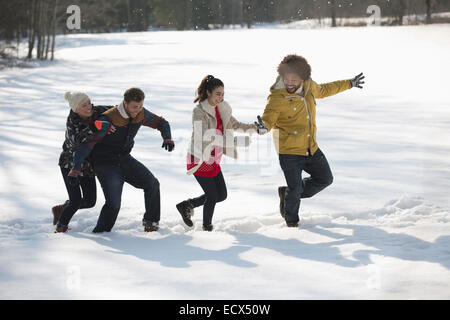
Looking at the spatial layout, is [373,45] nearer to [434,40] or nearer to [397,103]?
[434,40]

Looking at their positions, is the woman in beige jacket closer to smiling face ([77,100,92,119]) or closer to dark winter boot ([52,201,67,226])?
smiling face ([77,100,92,119])

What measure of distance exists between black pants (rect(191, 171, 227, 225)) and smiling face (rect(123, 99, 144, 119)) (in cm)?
72

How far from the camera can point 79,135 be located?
14.1 ft

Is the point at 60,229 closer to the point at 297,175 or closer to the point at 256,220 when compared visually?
the point at 256,220

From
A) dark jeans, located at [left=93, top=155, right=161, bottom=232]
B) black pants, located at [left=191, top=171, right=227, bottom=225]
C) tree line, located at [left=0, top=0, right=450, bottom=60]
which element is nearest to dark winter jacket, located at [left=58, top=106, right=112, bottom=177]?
dark jeans, located at [left=93, top=155, right=161, bottom=232]

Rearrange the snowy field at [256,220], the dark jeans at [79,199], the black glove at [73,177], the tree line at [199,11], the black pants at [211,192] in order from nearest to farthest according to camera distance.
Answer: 1. the snowy field at [256,220]
2. the black glove at [73,177]
3. the black pants at [211,192]
4. the dark jeans at [79,199]
5. the tree line at [199,11]

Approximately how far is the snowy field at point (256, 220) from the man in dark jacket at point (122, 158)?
27 cm

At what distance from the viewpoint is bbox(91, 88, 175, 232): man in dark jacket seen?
14.0ft

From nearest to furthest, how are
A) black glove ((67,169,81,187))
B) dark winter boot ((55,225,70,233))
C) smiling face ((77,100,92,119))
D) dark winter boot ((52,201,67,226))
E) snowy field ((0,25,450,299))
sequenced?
1. snowy field ((0,25,450,299))
2. black glove ((67,169,81,187))
3. smiling face ((77,100,92,119))
4. dark winter boot ((55,225,70,233))
5. dark winter boot ((52,201,67,226))

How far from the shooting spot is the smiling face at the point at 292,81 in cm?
421

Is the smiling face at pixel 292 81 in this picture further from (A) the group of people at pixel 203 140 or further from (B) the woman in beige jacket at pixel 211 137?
(B) the woman in beige jacket at pixel 211 137

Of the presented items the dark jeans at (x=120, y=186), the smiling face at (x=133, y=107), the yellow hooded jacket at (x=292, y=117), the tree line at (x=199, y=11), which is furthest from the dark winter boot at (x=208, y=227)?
the tree line at (x=199, y=11)

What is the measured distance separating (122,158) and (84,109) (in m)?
0.50
